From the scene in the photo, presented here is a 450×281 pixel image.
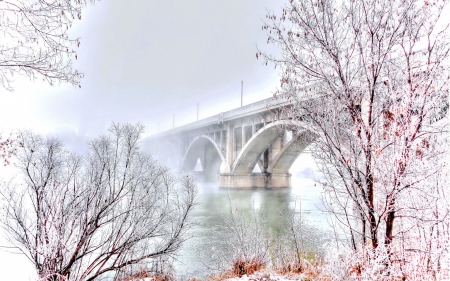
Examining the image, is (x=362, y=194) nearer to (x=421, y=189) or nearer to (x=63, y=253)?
(x=421, y=189)

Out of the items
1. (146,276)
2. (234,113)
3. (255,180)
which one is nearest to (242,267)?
(146,276)

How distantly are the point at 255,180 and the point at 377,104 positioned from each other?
96.1 feet

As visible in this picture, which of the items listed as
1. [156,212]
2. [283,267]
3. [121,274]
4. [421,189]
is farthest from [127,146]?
[421,189]

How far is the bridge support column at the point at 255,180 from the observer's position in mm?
31781

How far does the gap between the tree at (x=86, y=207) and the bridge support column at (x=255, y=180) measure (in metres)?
23.4

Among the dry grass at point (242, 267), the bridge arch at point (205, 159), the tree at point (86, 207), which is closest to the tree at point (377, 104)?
the dry grass at point (242, 267)

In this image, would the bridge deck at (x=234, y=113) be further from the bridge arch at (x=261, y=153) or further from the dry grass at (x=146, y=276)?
the dry grass at (x=146, y=276)

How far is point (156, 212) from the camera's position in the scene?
795cm

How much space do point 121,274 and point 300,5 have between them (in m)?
7.58

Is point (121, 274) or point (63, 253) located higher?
point (63, 253)

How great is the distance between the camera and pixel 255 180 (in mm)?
32625

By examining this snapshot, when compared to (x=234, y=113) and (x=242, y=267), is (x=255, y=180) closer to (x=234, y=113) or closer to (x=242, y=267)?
(x=234, y=113)

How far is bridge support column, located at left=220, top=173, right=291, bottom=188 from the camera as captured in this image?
104 ft

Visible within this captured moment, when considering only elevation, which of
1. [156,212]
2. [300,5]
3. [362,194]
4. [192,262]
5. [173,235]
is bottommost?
[192,262]
